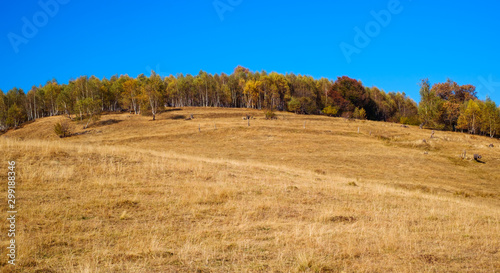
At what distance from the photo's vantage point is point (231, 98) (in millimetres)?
118188

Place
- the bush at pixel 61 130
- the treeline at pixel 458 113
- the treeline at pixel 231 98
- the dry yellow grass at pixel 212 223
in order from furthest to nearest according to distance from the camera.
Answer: the treeline at pixel 231 98
the treeline at pixel 458 113
the bush at pixel 61 130
the dry yellow grass at pixel 212 223

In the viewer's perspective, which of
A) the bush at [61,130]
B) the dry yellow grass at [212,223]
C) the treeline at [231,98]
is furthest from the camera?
the treeline at [231,98]

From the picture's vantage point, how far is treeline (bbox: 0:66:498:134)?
258ft

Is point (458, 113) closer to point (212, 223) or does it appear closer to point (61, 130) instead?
point (212, 223)

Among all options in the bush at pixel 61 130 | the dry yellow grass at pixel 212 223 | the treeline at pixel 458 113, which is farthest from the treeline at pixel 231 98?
the dry yellow grass at pixel 212 223

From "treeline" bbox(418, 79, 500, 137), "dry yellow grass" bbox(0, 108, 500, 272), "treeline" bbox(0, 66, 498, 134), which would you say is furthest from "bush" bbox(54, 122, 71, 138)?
"treeline" bbox(418, 79, 500, 137)

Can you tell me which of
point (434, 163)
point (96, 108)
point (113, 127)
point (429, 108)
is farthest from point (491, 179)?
point (96, 108)

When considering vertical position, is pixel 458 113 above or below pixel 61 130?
above

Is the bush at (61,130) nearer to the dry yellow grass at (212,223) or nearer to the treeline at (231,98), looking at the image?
the treeline at (231,98)

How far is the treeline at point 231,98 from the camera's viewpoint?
258 ft

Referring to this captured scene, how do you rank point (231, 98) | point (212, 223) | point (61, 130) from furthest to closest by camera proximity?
point (231, 98) → point (61, 130) → point (212, 223)

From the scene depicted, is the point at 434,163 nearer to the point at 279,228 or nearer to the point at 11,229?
the point at 279,228

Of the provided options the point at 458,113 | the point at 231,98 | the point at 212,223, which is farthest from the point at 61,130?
the point at 458,113

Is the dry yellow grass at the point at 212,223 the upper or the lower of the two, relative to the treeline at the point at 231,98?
lower
